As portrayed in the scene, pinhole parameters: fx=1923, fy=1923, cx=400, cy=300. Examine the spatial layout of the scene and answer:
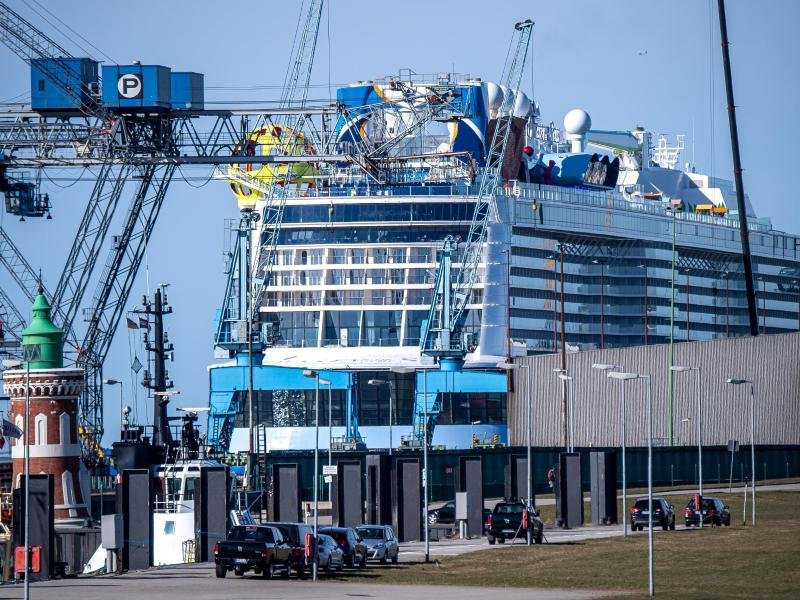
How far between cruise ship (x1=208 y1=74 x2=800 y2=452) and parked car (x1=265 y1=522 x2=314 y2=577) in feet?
218

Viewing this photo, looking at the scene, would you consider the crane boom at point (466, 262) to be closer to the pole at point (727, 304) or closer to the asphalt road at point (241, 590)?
the pole at point (727, 304)

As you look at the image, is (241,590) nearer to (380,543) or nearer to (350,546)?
(350,546)

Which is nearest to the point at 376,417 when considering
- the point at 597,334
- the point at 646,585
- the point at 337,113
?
the point at 597,334

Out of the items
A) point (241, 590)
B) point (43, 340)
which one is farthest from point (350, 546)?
point (43, 340)

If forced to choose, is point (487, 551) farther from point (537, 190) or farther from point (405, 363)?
point (537, 190)

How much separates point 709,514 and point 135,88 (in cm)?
2830

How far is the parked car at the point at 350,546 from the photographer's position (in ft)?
195

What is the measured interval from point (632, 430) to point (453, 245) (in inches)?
846

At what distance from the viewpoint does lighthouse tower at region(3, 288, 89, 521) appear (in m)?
71.8

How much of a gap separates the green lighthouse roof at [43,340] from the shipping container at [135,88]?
8608 millimetres

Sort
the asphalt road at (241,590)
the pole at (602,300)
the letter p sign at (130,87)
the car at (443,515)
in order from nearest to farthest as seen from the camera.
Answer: the asphalt road at (241,590) → the letter p sign at (130,87) → the car at (443,515) → the pole at (602,300)

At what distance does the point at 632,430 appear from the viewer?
12900cm

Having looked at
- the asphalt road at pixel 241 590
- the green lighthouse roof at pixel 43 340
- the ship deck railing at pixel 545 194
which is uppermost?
the ship deck railing at pixel 545 194

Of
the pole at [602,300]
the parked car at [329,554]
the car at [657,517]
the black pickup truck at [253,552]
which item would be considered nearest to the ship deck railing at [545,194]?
the pole at [602,300]
